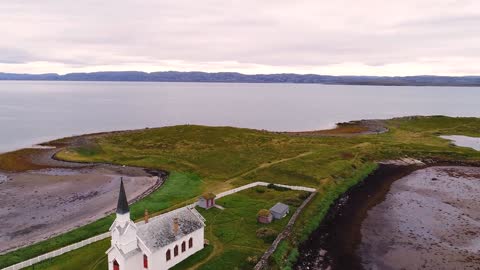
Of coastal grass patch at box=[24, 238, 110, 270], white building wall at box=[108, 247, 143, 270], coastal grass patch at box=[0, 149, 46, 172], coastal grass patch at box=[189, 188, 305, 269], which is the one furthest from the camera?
coastal grass patch at box=[0, 149, 46, 172]

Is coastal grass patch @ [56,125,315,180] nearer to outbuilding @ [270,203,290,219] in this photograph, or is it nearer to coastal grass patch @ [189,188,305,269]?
coastal grass patch @ [189,188,305,269]

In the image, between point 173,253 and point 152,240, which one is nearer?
point 152,240

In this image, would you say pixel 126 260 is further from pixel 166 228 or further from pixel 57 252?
pixel 57 252

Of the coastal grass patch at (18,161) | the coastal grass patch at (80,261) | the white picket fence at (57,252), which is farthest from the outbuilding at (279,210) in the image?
the coastal grass patch at (18,161)

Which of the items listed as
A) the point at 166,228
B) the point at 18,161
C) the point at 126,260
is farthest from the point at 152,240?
the point at 18,161

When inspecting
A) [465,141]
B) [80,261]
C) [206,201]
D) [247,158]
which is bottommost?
[465,141]

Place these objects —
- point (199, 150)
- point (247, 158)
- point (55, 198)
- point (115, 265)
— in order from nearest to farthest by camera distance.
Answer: point (115, 265)
point (55, 198)
point (247, 158)
point (199, 150)

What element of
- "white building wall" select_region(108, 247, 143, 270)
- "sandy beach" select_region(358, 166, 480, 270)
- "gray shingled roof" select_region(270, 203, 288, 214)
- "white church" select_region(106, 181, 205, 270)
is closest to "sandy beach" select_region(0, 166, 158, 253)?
"white building wall" select_region(108, 247, 143, 270)

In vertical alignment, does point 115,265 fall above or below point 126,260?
below

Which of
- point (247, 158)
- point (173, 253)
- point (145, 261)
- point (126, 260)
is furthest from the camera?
point (247, 158)
